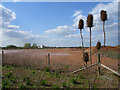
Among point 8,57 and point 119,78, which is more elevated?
point 8,57

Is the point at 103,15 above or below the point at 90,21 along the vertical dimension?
above

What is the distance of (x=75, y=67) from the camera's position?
674 centimetres

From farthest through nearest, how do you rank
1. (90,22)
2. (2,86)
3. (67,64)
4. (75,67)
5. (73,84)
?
1. (67,64)
2. (75,67)
3. (73,84)
4. (2,86)
5. (90,22)

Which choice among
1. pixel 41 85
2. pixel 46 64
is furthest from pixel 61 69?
pixel 41 85

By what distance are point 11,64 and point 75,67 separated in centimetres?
518

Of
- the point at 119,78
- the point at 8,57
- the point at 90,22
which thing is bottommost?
the point at 119,78

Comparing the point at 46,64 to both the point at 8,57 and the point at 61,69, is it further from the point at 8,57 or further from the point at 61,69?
the point at 8,57

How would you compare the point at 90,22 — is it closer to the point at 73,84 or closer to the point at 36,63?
the point at 73,84

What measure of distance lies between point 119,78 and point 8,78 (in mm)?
5556

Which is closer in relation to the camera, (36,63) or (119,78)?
(119,78)

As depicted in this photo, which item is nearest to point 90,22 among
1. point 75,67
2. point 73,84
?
point 73,84

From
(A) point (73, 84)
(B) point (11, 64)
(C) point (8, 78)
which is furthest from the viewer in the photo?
(B) point (11, 64)

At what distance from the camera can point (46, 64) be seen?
7.34 m

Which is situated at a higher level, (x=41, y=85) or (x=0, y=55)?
(x=0, y=55)
